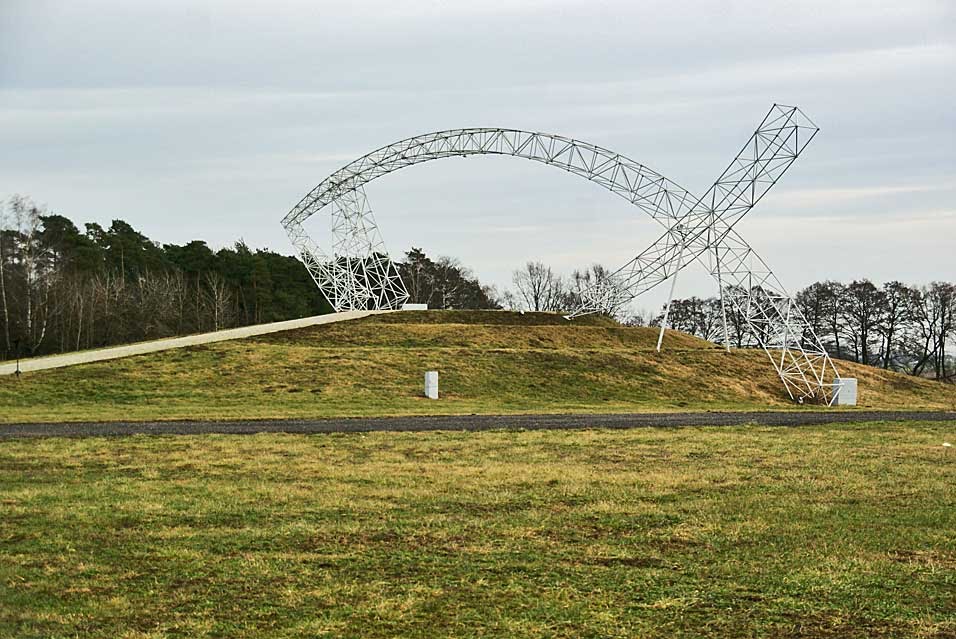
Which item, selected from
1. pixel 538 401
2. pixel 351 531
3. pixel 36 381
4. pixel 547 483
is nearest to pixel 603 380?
pixel 538 401

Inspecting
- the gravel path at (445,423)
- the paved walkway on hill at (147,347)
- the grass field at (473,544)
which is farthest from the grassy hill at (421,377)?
the grass field at (473,544)

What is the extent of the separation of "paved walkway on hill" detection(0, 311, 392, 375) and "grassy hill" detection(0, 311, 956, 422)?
101 cm

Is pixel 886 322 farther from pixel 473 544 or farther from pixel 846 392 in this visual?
pixel 473 544

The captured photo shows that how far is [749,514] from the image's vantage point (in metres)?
11.7

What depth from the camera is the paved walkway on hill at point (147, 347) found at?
116ft

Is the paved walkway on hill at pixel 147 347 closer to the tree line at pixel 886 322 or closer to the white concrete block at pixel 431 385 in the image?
the white concrete block at pixel 431 385

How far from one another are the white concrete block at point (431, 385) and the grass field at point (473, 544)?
15786 mm

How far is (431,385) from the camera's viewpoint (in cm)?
3362

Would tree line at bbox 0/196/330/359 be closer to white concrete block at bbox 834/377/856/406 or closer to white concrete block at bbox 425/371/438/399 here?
white concrete block at bbox 425/371/438/399

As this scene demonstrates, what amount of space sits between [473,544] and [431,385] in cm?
2364

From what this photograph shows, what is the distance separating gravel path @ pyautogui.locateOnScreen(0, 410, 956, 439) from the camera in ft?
70.0

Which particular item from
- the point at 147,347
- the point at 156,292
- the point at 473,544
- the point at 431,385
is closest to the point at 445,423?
the point at 431,385

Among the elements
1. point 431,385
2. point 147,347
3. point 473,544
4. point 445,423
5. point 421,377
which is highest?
point 147,347

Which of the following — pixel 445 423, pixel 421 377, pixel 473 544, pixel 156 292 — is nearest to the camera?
pixel 473 544
